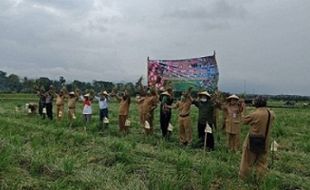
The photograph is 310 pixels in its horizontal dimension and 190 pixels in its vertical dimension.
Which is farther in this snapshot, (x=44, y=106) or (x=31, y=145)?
(x=44, y=106)

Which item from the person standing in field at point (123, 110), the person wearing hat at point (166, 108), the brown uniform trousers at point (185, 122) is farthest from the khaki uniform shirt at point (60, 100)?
the brown uniform trousers at point (185, 122)

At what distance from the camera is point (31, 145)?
1062 cm

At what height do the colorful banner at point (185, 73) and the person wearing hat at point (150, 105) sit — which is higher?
the colorful banner at point (185, 73)

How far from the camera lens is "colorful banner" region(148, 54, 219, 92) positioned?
542 inches

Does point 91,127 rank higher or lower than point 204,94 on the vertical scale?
lower

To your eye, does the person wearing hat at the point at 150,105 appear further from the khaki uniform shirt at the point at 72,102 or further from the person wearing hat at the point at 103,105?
the khaki uniform shirt at the point at 72,102

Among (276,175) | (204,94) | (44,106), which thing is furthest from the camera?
(44,106)

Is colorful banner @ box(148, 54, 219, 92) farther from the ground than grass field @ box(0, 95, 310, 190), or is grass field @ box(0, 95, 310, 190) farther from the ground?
colorful banner @ box(148, 54, 219, 92)

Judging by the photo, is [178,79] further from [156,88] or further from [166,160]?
[166,160]

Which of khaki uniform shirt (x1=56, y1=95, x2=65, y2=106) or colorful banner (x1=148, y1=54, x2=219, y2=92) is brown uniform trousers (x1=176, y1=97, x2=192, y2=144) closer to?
colorful banner (x1=148, y1=54, x2=219, y2=92)

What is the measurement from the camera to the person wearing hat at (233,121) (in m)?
12.1

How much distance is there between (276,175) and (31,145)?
566cm

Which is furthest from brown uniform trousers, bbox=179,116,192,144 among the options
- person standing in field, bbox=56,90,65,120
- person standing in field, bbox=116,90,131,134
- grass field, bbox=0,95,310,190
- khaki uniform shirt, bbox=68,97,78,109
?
person standing in field, bbox=56,90,65,120

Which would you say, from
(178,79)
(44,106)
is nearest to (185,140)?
(178,79)
